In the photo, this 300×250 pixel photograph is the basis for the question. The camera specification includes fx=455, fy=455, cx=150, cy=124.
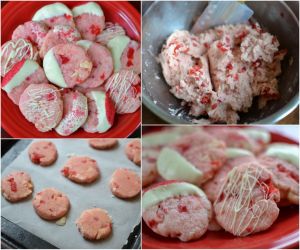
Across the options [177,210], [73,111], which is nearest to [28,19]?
[73,111]

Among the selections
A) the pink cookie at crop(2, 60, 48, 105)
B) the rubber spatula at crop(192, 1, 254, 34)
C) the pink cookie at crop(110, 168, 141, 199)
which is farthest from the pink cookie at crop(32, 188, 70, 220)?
the rubber spatula at crop(192, 1, 254, 34)

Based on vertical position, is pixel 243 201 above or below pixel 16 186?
below

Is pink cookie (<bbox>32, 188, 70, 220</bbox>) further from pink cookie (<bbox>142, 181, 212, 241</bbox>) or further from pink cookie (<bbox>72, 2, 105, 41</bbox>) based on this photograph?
pink cookie (<bbox>72, 2, 105, 41</bbox>)

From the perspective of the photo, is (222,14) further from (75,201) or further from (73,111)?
(75,201)

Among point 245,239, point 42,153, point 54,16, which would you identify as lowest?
point 245,239

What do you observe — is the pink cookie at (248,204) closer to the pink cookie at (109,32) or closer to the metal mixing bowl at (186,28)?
the metal mixing bowl at (186,28)

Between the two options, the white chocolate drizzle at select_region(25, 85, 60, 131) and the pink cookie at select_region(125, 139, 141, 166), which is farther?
the pink cookie at select_region(125, 139, 141, 166)

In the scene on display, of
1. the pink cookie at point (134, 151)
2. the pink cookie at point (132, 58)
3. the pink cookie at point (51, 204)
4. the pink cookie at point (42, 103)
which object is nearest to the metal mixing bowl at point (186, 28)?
the pink cookie at point (132, 58)
